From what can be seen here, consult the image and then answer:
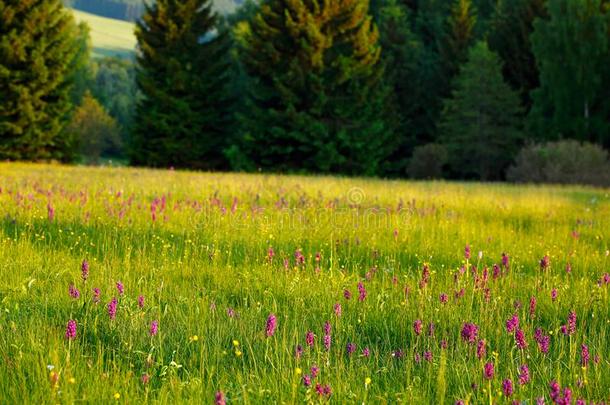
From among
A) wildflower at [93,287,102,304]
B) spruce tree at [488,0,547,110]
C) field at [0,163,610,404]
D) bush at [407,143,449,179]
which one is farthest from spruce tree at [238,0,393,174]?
wildflower at [93,287,102,304]

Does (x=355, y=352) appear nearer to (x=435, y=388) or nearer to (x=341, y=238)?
(x=435, y=388)

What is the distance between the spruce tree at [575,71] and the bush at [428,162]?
6162mm

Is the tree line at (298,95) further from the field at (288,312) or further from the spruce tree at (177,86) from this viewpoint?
the field at (288,312)

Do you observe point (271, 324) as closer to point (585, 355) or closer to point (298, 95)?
point (585, 355)

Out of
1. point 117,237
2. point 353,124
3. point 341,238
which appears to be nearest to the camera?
point 117,237

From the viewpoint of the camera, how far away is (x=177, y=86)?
37.4 metres

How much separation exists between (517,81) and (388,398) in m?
45.8

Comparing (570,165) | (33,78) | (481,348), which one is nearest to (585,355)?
(481,348)

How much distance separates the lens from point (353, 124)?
3675 cm

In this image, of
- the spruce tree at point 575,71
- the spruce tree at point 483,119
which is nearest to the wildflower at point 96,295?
the spruce tree at point 575,71

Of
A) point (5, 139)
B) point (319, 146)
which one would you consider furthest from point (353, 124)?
point (5, 139)

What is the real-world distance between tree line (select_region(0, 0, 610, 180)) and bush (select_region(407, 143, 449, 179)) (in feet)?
0.22

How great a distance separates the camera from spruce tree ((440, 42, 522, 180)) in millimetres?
39781

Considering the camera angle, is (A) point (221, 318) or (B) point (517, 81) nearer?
(A) point (221, 318)
